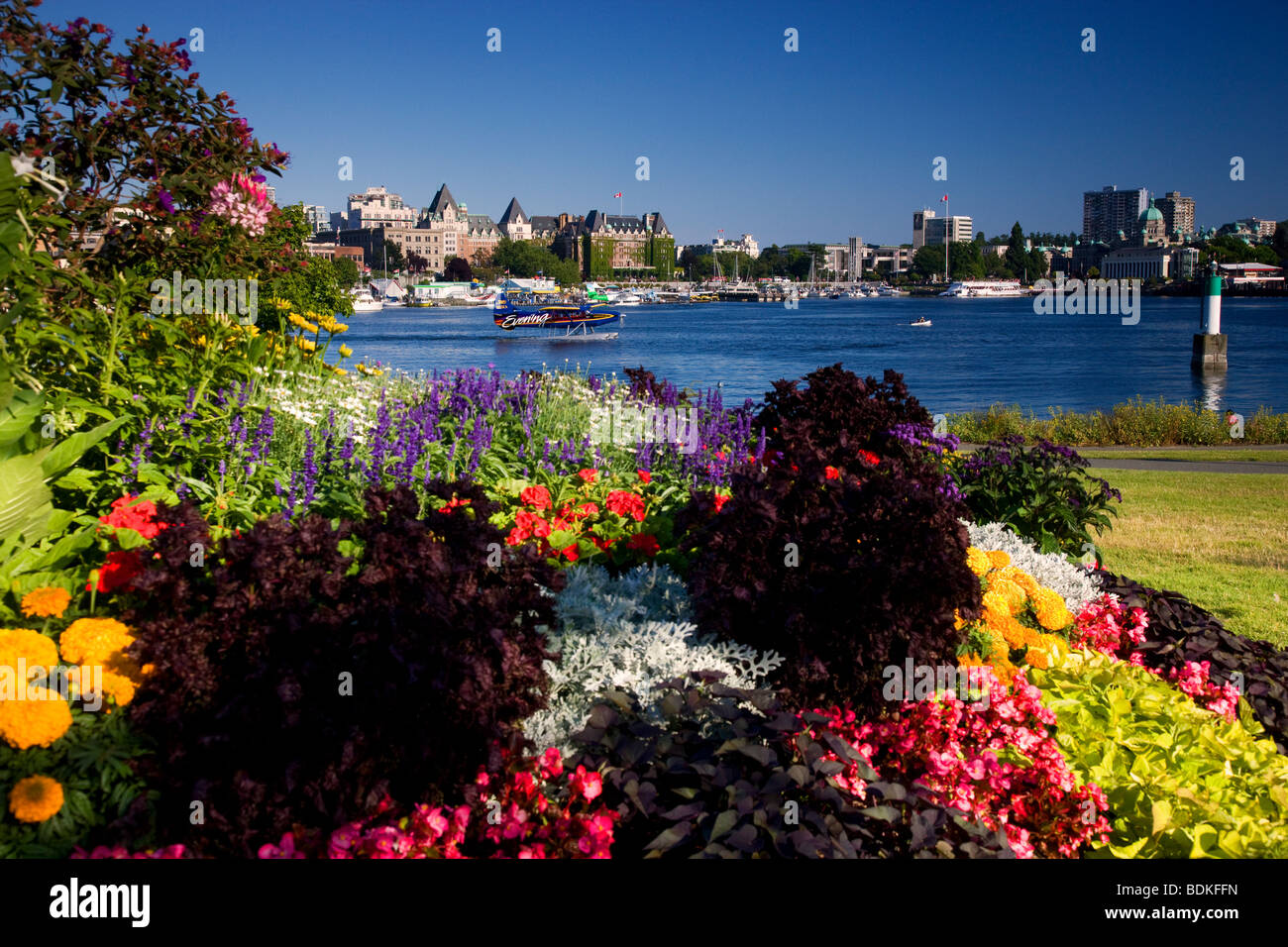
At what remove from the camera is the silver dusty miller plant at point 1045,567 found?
4.44 metres

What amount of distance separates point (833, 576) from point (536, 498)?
72.2 inches

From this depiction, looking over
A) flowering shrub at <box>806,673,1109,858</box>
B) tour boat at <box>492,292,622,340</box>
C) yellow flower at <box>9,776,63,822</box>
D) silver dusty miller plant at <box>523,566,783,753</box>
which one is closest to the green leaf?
yellow flower at <box>9,776,63,822</box>

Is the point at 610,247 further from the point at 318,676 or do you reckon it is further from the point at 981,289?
the point at 318,676

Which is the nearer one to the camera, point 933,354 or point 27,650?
point 27,650

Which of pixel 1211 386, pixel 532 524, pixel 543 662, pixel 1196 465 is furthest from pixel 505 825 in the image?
pixel 1211 386

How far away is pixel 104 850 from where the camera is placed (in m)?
2.35

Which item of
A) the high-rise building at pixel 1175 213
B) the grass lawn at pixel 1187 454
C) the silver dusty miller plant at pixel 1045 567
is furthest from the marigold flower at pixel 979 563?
the high-rise building at pixel 1175 213

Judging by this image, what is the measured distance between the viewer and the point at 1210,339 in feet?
114

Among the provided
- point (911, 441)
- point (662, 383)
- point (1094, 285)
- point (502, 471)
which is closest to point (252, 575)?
point (502, 471)

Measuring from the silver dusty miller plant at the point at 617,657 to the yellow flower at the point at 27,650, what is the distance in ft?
4.83

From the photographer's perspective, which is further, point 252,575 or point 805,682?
point 805,682

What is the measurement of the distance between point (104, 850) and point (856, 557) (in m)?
2.45

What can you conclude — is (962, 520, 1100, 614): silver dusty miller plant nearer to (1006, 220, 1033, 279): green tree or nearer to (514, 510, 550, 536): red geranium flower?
(514, 510, 550, 536): red geranium flower
